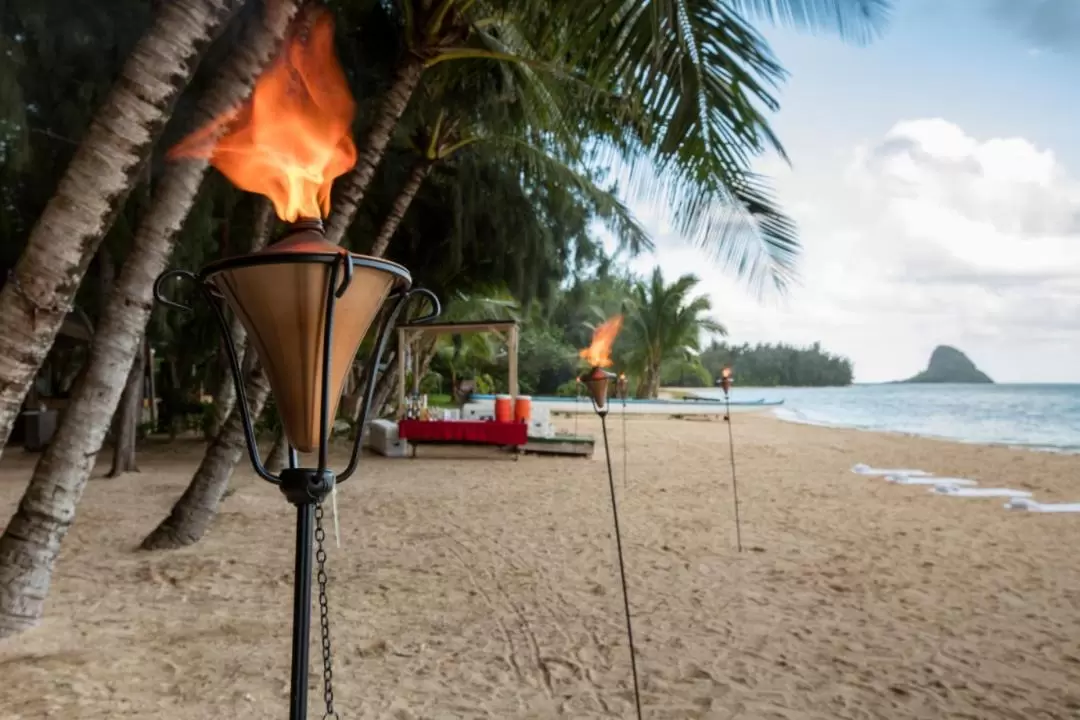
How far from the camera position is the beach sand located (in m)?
3.20

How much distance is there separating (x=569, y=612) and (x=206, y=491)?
2.97m

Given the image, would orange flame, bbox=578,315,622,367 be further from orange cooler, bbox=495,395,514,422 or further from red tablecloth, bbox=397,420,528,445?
orange cooler, bbox=495,395,514,422

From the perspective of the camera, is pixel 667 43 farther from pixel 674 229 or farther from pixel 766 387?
pixel 766 387

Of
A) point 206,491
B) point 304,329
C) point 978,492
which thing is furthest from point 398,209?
point 978,492

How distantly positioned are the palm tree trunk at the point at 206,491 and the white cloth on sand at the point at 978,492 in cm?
803

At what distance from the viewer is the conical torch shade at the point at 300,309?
1.28 meters

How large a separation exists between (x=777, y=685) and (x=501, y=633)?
4.57ft

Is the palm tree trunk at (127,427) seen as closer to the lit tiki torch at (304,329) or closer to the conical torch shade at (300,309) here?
the lit tiki torch at (304,329)

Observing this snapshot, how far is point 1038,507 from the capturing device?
827cm

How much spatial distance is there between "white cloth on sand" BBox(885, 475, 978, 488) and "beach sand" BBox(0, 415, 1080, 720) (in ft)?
5.78

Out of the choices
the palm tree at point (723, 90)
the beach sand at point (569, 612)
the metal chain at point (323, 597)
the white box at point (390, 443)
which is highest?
the palm tree at point (723, 90)

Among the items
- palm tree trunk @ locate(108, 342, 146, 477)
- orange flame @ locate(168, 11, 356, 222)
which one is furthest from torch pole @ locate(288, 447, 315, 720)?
palm tree trunk @ locate(108, 342, 146, 477)

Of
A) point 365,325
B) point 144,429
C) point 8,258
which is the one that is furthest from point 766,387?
point 365,325

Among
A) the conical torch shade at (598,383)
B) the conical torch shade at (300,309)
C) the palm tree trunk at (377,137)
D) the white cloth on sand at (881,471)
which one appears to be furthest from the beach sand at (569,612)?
the white cloth on sand at (881,471)
